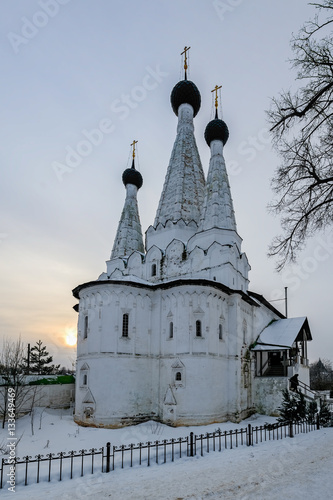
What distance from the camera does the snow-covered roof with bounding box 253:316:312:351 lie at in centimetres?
2244

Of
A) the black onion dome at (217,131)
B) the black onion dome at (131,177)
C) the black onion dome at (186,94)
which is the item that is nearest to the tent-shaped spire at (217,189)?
the black onion dome at (217,131)

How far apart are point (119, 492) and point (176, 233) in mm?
17430

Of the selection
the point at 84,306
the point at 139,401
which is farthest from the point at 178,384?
the point at 84,306

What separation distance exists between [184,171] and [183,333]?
39.5ft

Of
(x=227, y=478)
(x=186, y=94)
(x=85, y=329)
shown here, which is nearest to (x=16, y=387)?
(x=85, y=329)

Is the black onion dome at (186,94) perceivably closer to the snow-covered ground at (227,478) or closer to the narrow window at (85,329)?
the narrow window at (85,329)

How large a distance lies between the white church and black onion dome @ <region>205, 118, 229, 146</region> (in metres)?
1.92

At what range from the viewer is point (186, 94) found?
1111 inches

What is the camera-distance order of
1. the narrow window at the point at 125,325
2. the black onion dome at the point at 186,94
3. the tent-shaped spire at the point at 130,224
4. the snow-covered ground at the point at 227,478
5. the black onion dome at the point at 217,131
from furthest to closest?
the black onion dome at the point at 186,94 < the tent-shaped spire at the point at 130,224 < the black onion dome at the point at 217,131 < the narrow window at the point at 125,325 < the snow-covered ground at the point at 227,478

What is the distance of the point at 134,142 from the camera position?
32.2 m

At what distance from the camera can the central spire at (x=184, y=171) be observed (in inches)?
971

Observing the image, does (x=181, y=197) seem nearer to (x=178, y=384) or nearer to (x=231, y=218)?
(x=231, y=218)

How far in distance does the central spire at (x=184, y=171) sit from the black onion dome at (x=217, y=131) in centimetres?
165

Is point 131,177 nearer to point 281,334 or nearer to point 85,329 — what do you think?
point 85,329
